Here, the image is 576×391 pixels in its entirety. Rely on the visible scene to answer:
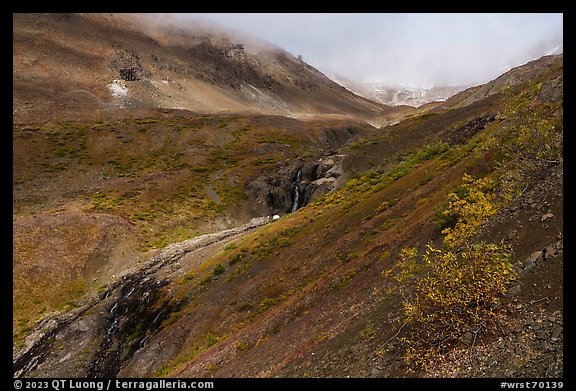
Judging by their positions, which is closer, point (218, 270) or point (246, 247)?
point (218, 270)

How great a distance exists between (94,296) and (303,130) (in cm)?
8508

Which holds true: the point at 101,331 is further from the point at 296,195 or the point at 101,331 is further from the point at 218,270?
the point at 296,195

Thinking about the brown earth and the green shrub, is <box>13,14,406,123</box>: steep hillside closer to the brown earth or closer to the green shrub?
the brown earth

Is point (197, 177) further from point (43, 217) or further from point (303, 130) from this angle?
point (303, 130)

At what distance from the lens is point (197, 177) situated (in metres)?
74.9

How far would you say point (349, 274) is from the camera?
20.4 meters

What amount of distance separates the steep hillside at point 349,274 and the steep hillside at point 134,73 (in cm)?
5811

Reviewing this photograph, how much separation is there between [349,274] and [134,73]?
14243 centimetres

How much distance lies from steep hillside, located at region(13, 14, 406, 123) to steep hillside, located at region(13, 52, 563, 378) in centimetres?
5811

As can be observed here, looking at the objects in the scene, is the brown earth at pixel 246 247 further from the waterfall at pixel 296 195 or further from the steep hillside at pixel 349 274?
the waterfall at pixel 296 195

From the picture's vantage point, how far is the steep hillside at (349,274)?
1005 centimetres

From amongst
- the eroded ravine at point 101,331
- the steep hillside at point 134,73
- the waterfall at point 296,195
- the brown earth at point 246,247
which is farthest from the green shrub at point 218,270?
the steep hillside at point 134,73

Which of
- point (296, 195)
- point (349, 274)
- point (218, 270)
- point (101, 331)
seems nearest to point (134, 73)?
point (296, 195)
